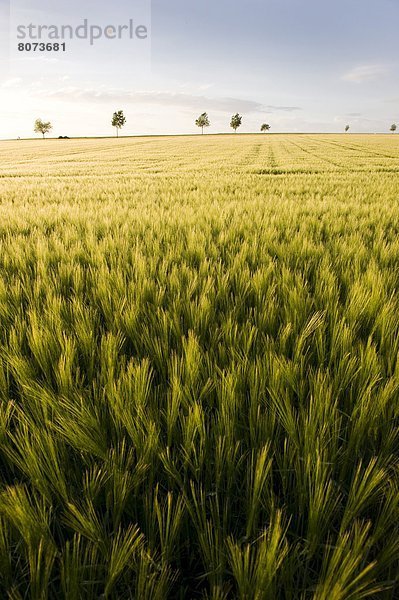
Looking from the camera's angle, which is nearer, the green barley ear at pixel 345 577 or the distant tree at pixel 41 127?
the green barley ear at pixel 345 577

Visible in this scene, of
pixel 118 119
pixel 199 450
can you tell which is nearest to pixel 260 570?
pixel 199 450

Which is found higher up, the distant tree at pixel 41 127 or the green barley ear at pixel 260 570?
the distant tree at pixel 41 127

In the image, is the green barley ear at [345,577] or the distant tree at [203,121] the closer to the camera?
the green barley ear at [345,577]

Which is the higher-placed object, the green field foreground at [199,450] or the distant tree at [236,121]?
the distant tree at [236,121]

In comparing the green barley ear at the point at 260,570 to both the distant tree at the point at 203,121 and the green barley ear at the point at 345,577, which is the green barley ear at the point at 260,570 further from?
the distant tree at the point at 203,121

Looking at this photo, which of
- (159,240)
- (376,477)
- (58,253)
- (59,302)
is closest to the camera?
(376,477)

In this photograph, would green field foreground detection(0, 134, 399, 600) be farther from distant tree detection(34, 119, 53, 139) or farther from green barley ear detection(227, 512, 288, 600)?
distant tree detection(34, 119, 53, 139)

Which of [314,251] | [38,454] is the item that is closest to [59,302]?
[38,454]

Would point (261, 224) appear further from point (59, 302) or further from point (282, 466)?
point (282, 466)

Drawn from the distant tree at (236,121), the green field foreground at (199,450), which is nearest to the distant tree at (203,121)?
the distant tree at (236,121)

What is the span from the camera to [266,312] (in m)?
1.12

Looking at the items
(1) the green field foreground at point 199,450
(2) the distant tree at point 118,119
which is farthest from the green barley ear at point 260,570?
(2) the distant tree at point 118,119

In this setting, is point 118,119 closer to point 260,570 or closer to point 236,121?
point 236,121

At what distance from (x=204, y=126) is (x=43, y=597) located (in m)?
85.4
